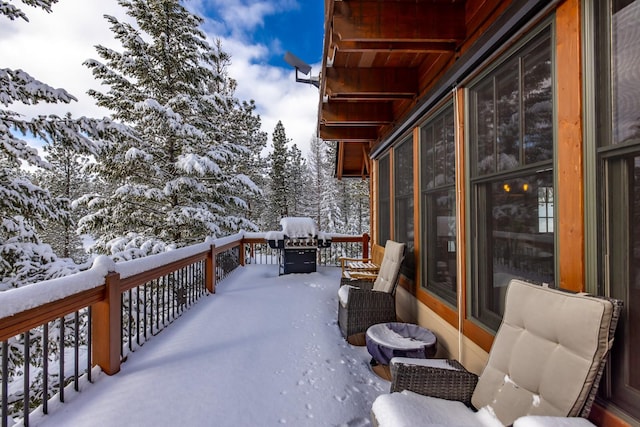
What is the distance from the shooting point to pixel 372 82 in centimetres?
349

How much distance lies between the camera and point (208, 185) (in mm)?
8250

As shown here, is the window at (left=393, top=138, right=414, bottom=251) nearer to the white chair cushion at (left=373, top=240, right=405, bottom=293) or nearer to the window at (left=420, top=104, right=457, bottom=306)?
the white chair cushion at (left=373, top=240, right=405, bottom=293)

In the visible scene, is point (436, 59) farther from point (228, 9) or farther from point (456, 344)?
point (228, 9)

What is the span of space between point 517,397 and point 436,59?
301 centimetres

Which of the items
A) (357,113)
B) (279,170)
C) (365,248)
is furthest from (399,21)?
(279,170)

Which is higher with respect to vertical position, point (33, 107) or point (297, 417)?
point (33, 107)

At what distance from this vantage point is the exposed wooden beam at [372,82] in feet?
11.3

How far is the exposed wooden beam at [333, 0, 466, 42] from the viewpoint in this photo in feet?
7.64

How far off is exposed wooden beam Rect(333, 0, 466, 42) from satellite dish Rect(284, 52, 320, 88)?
325 centimetres

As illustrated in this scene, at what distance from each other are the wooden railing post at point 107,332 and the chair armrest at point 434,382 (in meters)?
2.22

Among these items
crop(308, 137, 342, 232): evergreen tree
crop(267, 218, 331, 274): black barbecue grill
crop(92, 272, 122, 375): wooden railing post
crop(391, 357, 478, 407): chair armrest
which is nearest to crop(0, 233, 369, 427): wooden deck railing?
crop(92, 272, 122, 375): wooden railing post

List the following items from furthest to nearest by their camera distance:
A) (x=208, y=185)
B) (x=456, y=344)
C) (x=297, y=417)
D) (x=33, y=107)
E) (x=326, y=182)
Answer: (x=326, y=182) → (x=208, y=185) → (x=33, y=107) → (x=456, y=344) → (x=297, y=417)

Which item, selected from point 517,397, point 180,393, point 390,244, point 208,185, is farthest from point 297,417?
point 208,185

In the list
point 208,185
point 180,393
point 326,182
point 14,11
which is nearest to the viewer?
point 180,393
